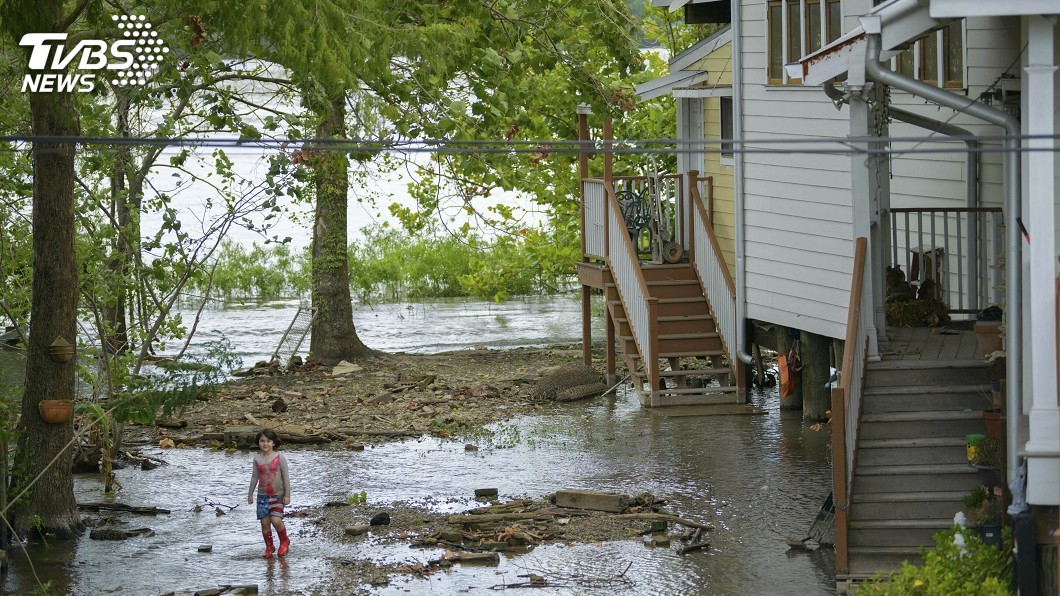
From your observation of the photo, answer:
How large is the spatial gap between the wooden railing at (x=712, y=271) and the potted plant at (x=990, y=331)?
6566 millimetres

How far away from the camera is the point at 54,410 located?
1153 centimetres

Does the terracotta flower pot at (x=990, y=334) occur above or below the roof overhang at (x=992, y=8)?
below

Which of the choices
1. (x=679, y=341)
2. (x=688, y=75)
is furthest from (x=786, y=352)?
(x=688, y=75)

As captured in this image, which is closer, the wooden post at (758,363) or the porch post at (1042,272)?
the porch post at (1042,272)

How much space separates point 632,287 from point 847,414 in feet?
27.3

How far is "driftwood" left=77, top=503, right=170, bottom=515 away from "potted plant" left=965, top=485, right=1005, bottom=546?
7.57m

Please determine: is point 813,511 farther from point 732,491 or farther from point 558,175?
point 558,175

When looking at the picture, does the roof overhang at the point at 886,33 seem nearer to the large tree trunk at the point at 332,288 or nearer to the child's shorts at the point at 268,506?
the child's shorts at the point at 268,506

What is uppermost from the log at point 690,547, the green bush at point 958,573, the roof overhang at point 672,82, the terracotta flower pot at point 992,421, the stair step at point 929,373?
the roof overhang at point 672,82

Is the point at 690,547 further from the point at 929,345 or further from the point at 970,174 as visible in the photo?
the point at 970,174

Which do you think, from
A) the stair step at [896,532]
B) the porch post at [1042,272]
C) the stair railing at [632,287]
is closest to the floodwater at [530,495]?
the stair step at [896,532]

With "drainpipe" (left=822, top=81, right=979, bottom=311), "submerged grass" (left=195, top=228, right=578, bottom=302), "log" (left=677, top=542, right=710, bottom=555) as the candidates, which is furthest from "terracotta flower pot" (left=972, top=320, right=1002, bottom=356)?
"submerged grass" (left=195, top=228, right=578, bottom=302)

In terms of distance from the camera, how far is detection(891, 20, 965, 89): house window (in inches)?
524

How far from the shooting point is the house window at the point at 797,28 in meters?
15.0
